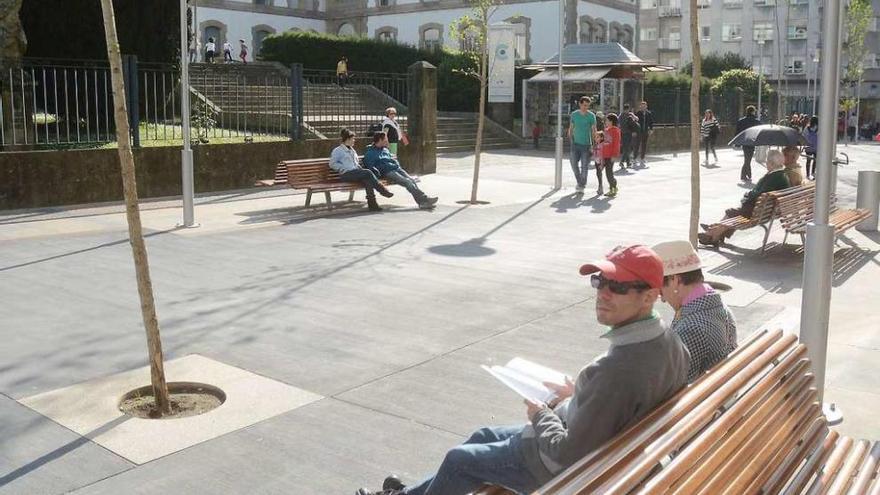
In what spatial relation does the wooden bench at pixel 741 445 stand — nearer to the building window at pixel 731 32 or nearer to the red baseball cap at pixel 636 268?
the red baseball cap at pixel 636 268

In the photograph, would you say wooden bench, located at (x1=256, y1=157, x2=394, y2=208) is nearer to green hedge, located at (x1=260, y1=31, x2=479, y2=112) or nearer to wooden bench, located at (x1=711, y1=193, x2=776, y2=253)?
wooden bench, located at (x1=711, y1=193, x2=776, y2=253)

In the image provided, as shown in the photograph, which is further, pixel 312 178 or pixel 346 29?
pixel 346 29

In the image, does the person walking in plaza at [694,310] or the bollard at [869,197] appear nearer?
the person walking in plaza at [694,310]

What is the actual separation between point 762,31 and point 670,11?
25.6 ft

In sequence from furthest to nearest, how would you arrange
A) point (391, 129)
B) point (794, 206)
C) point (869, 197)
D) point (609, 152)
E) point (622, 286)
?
point (391, 129) < point (609, 152) < point (869, 197) < point (794, 206) < point (622, 286)

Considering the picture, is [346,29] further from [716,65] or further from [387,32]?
[716,65]

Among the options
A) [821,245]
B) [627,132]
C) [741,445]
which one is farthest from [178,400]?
[627,132]

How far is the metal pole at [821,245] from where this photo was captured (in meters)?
4.76

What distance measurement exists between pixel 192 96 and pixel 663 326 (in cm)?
1874

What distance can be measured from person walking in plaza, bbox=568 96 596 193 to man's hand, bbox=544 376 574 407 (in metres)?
14.2

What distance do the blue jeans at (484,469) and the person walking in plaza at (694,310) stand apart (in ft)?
3.09

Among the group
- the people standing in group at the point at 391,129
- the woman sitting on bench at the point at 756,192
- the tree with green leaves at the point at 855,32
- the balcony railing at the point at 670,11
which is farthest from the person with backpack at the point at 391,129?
the balcony railing at the point at 670,11

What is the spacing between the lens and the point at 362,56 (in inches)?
1563

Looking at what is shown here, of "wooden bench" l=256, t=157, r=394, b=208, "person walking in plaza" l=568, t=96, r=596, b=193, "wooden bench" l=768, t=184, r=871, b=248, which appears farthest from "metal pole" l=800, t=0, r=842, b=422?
"person walking in plaza" l=568, t=96, r=596, b=193
